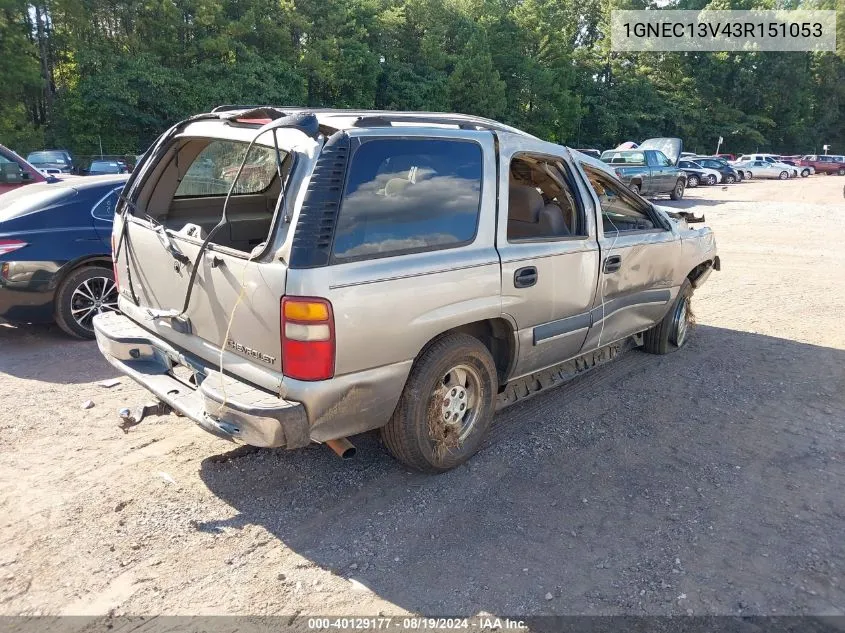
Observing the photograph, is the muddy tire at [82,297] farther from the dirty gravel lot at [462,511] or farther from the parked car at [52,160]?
the parked car at [52,160]

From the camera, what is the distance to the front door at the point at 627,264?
479 cm

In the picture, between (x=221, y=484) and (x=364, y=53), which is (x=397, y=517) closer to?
(x=221, y=484)

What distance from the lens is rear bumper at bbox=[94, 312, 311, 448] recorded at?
305 centimetres

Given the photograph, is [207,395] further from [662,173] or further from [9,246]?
[662,173]

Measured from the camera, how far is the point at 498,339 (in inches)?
164

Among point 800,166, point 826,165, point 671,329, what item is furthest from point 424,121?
point 826,165

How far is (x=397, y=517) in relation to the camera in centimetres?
351

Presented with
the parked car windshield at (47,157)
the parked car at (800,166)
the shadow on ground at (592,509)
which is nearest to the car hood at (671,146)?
the parked car at (800,166)

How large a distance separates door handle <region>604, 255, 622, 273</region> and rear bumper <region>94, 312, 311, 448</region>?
263 cm

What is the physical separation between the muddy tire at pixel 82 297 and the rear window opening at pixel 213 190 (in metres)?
1.98

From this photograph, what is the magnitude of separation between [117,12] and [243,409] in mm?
36250

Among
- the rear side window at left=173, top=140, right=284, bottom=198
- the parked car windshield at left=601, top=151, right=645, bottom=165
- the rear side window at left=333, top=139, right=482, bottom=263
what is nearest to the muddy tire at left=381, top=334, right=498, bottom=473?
the rear side window at left=333, top=139, right=482, bottom=263

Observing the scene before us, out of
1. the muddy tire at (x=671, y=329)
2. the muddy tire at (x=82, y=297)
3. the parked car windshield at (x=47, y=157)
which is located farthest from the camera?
the parked car windshield at (x=47, y=157)

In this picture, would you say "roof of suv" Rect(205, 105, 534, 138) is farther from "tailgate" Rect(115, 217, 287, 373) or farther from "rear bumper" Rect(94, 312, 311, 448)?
"rear bumper" Rect(94, 312, 311, 448)
